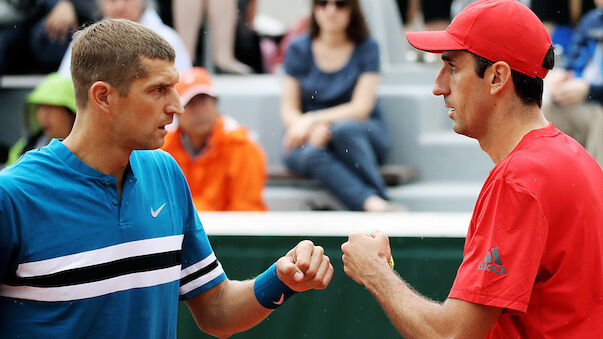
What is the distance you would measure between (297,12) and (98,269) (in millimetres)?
9073

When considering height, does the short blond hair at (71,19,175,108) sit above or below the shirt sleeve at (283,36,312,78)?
above

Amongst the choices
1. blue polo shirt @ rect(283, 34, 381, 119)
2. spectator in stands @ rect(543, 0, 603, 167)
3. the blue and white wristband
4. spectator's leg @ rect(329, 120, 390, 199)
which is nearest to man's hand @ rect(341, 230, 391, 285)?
the blue and white wristband

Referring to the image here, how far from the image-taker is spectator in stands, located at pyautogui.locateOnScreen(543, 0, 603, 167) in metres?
5.28

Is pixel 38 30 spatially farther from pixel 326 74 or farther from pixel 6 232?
pixel 6 232

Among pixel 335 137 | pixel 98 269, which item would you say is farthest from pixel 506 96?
pixel 335 137

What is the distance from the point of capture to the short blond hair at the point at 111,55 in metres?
2.41

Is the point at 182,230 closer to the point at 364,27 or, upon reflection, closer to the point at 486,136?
the point at 486,136

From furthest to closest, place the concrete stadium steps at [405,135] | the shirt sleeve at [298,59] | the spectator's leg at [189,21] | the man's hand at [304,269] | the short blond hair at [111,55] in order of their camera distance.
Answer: the spectator's leg at [189,21]
the shirt sleeve at [298,59]
the concrete stadium steps at [405,135]
the man's hand at [304,269]
the short blond hair at [111,55]

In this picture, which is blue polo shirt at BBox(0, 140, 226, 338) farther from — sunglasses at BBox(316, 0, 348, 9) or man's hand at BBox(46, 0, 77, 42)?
man's hand at BBox(46, 0, 77, 42)

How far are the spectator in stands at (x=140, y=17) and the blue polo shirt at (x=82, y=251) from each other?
3.77 metres

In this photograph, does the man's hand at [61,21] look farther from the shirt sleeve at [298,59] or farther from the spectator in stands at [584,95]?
the spectator in stands at [584,95]

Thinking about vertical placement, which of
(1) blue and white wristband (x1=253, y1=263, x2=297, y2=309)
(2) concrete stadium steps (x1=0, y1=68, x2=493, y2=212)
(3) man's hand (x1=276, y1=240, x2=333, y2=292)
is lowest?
(2) concrete stadium steps (x1=0, y1=68, x2=493, y2=212)

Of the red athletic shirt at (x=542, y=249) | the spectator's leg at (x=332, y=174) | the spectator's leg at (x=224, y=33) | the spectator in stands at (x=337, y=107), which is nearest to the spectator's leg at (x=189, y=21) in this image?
the spectator's leg at (x=224, y=33)

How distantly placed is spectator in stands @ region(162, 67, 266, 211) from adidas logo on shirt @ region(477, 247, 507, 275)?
3058mm
